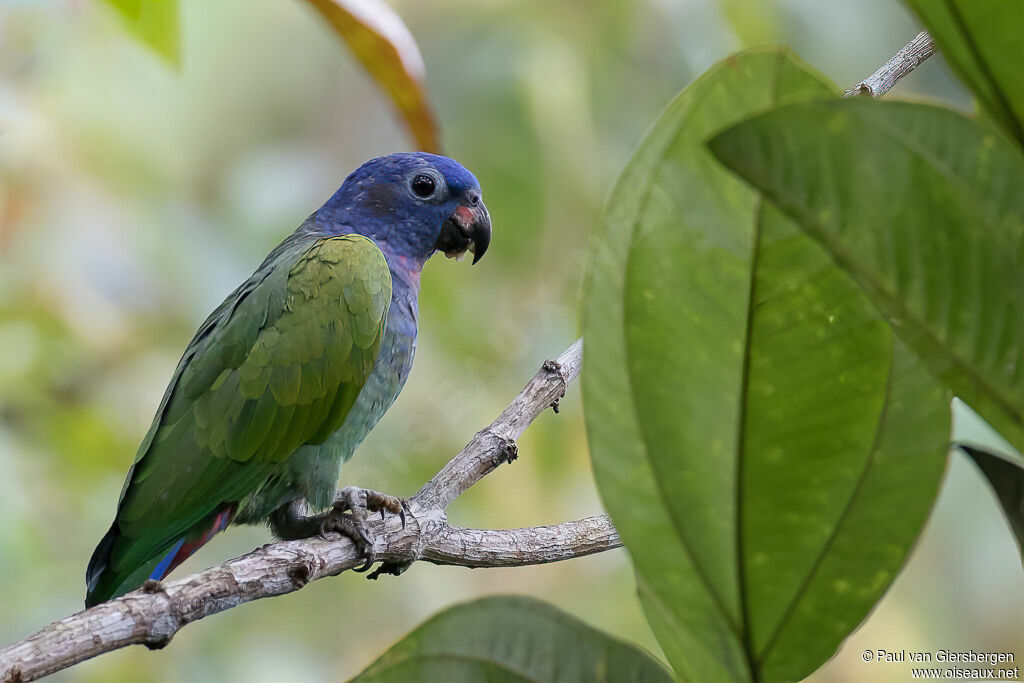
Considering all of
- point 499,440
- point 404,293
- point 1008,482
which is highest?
point 404,293

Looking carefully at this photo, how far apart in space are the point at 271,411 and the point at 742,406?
3.68ft

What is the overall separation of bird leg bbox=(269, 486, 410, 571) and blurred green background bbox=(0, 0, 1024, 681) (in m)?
0.57

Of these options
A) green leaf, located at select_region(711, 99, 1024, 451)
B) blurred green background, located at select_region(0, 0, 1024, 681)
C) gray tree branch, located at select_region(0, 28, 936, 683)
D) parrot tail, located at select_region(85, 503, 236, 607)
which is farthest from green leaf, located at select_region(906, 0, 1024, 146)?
blurred green background, located at select_region(0, 0, 1024, 681)

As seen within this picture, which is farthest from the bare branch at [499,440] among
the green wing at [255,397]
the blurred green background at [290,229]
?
the blurred green background at [290,229]

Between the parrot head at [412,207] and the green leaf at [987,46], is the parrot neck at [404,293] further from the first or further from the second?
the green leaf at [987,46]

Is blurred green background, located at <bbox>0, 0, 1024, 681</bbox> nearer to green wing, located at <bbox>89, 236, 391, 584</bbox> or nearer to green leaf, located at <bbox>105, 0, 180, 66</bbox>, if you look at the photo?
green wing, located at <bbox>89, 236, 391, 584</bbox>

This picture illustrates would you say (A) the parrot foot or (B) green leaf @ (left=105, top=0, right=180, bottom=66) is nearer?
(B) green leaf @ (left=105, top=0, right=180, bottom=66)

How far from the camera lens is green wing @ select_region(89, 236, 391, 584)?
58.2 inches

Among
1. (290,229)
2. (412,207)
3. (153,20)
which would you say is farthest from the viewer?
(290,229)

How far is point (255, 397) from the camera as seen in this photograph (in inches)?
59.7

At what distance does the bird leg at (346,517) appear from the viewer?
50.7 inches

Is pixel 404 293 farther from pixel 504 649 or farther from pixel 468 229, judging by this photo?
pixel 504 649

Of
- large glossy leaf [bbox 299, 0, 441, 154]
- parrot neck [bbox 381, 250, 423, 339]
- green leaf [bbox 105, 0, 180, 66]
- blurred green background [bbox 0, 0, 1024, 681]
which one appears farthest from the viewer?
blurred green background [bbox 0, 0, 1024, 681]

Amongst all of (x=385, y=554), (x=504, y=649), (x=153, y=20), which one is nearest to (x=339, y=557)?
(x=385, y=554)
